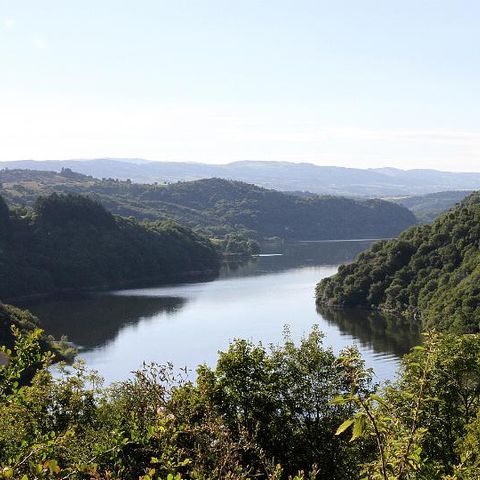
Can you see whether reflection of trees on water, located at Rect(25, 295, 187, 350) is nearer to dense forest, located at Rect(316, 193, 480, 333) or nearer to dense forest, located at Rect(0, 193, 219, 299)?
dense forest, located at Rect(0, 193, 219, 299)

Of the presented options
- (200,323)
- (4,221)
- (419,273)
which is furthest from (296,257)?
(200,323)

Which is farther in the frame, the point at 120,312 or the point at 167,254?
the point at 167,254

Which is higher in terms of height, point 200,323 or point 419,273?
point 419,273

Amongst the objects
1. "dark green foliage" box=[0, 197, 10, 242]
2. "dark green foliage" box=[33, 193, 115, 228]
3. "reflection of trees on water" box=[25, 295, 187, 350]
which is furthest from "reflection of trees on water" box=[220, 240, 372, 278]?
"dark green foliage" box=[0, 197, 10, 242]

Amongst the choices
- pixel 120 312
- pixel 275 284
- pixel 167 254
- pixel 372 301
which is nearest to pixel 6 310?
pixel 120 312

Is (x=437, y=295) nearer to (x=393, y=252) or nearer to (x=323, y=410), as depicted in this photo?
(x=393, y=252)

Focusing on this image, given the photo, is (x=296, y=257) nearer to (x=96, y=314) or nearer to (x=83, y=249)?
(x=83, y=249)
